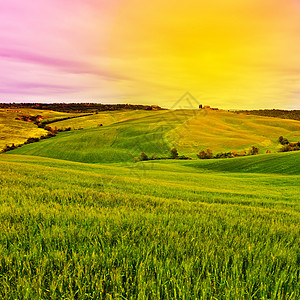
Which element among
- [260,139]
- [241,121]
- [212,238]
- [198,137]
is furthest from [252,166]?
[241,121]

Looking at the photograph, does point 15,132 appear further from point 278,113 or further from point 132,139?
point 278,113

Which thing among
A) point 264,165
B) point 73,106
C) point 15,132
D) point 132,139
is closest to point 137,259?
point 264,165

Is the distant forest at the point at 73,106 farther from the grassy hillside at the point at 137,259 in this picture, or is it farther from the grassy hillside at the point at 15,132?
the grassy hillside at the point at 137,259

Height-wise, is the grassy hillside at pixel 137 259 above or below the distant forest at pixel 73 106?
below

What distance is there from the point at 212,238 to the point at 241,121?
12415 centimetres

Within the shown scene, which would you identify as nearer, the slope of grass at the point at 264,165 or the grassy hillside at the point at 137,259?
the grassy hillside at the point at 137,259

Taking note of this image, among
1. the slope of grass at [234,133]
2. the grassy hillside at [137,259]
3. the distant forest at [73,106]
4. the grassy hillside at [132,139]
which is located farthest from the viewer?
the distant forest at [73,106]

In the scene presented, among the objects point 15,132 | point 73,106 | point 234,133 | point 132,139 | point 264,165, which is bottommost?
point 264,165

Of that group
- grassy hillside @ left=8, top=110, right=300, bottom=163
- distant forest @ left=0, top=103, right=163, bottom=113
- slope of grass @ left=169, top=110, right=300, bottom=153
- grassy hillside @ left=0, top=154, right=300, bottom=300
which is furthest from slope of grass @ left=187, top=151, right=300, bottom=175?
distant forest @ left=0, top=103, right=163, bottom=113

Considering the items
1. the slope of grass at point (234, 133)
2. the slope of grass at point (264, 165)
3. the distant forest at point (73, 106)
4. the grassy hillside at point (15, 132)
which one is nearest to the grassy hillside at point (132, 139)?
the slope of grass at point (234, 133)

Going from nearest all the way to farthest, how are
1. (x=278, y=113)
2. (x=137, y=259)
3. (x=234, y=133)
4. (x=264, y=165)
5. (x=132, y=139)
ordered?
1. (x=137, y=259)
2. (x=264, y=165)
3. (x=132, y=139)
4. (x=234, y=133)
5. (x=278, y=113)

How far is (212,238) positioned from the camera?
3262 mm

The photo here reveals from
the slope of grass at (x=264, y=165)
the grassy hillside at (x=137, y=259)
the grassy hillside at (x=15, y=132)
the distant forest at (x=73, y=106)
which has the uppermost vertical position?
the distant forest at (x=73, y=106)

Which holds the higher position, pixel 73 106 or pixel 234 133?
pixel 73 106
